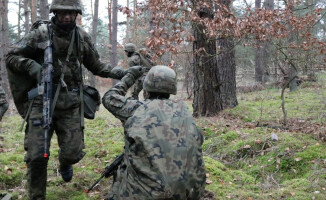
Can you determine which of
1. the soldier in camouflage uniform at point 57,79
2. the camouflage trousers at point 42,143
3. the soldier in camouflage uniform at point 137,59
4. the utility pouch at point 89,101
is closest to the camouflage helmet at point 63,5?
the soldier in camouflage uniform at point 57,79

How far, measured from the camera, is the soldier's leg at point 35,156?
4027 mm

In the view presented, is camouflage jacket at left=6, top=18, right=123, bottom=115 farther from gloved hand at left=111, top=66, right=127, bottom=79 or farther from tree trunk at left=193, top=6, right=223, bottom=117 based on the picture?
tree trunk at left=193, top=6, right=223, bottom=117

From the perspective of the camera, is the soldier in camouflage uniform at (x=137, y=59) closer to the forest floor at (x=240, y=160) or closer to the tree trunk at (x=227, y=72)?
the forest floor at (x=240, y=160)

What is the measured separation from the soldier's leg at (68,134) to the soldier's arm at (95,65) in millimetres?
767

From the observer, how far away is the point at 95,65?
493 centimetres

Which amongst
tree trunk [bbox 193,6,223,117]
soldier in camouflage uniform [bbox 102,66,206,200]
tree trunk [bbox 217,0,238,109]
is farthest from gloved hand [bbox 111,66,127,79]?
tree trunk [bbox 217,0,238,109]


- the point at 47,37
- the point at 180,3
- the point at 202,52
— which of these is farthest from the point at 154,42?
the point at 47,37

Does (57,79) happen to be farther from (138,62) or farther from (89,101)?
(138,62)

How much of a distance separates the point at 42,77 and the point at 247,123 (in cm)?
544

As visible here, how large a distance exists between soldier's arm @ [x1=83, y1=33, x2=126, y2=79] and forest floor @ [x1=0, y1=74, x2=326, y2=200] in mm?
1674

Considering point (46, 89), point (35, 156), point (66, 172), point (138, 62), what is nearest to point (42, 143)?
point (35, 156)

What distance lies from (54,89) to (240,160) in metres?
3.51

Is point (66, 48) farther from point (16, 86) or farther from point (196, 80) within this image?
point (196, 80)

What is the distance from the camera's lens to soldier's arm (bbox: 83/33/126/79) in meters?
4.71
